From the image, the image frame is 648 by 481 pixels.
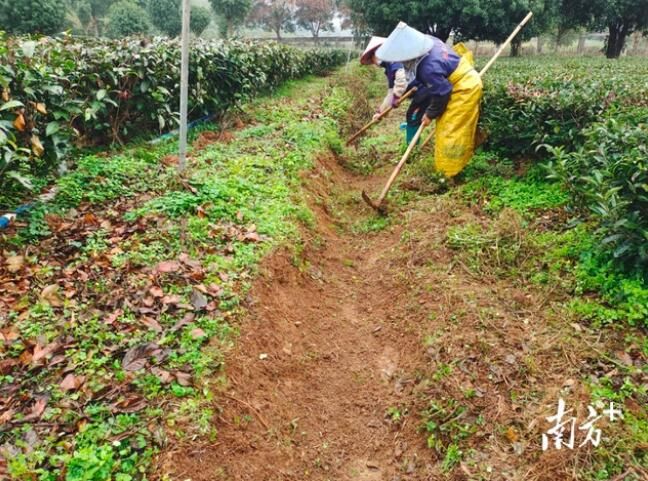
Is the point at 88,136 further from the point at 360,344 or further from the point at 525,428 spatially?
the point at 525,428

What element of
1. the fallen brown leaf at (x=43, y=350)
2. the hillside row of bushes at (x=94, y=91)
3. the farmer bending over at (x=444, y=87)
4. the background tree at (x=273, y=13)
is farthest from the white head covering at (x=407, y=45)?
the background tree at (x=273, y=13)

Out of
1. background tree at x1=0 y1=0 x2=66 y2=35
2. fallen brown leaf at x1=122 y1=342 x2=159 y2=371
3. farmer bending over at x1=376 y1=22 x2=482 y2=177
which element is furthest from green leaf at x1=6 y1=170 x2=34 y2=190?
background tree at x1=0 y1=0 x2=66 y2=35

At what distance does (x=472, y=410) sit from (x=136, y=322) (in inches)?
84.8

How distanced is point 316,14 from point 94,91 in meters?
43.4

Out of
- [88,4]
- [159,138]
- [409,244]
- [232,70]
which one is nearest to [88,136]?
[159,138]

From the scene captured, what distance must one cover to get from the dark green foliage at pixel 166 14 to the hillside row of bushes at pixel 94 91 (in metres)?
26.1

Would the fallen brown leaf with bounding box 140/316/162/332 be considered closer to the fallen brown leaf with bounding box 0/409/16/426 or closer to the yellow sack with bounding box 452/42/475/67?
the fallen brown leaf with bounding box 0/409/16/426

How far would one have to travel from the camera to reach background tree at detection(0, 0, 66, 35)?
2231 centimetres

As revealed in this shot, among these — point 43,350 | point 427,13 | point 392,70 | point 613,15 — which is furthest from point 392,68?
point 613,15

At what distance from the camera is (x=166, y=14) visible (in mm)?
30891

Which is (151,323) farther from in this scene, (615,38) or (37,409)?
(615,38)

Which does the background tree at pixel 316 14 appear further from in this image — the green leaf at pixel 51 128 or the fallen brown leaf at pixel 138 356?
the fallen brown leaf at pixel 138 356

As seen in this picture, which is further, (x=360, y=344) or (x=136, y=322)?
(x=360, y=344)

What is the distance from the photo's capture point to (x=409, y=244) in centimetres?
450
